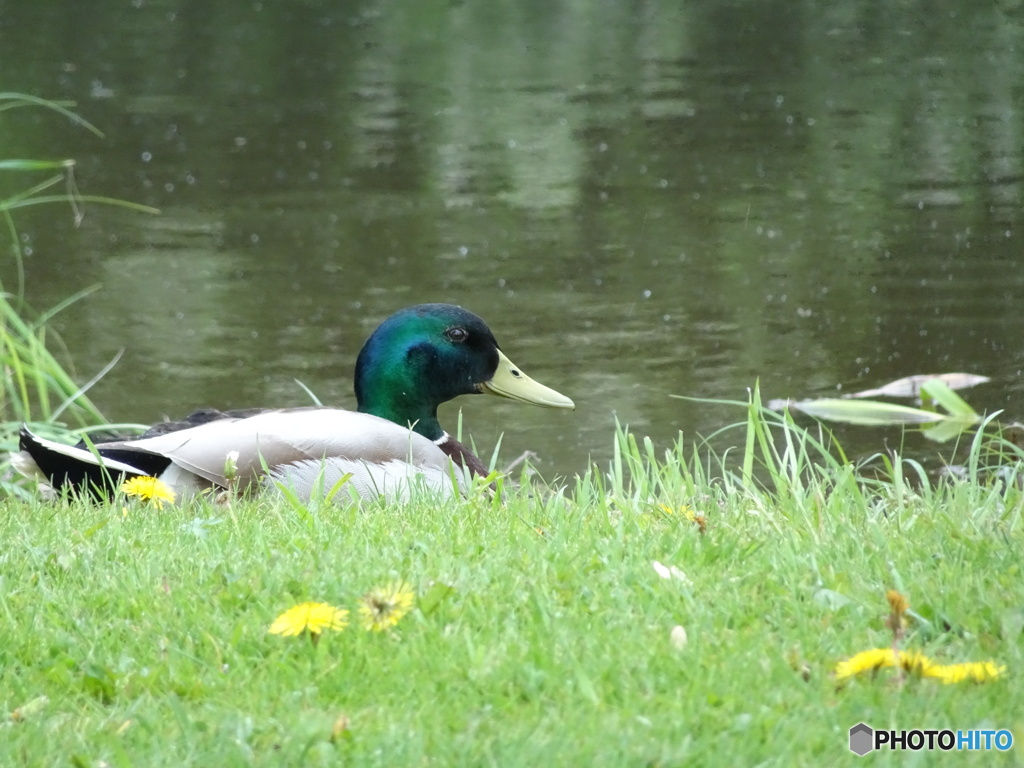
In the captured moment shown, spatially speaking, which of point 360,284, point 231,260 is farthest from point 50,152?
point 360,284

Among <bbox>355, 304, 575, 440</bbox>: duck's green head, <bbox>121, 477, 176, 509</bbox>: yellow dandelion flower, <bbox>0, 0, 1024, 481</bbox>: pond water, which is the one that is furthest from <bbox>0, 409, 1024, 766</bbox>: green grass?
<bbox>0, 0, 1024, 481</bbox>: pond water

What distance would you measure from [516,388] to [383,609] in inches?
112

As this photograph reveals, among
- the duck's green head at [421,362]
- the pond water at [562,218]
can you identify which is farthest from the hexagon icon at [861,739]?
the pond water at [562,218]

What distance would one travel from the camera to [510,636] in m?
2.53

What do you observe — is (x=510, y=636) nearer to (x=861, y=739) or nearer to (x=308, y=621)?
(x=308, y=621)

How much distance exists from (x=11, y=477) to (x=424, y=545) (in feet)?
8.97

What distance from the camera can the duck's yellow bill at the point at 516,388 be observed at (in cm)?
538

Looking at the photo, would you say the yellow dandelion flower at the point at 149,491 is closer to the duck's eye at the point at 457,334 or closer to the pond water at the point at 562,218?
the duck's eye at the point at 457,334

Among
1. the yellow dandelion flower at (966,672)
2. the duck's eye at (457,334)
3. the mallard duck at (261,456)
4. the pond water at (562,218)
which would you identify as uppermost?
the yellow dandelion flower at (966,672)

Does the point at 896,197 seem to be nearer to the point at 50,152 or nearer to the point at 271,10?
the point at 50,152

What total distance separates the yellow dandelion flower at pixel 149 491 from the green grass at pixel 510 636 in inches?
16.8

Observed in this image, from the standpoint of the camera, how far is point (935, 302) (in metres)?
8.61

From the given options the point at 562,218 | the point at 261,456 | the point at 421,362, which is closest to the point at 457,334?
the point at 421,362

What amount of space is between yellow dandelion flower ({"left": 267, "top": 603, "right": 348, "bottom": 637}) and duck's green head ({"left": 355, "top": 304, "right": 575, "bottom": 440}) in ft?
8.28
